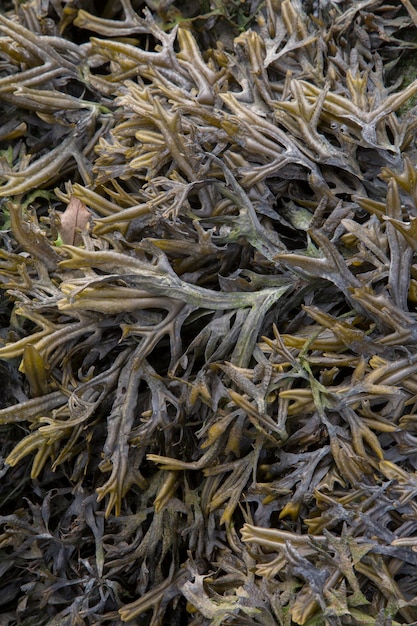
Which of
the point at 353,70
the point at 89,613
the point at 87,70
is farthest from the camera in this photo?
the point at 87,70

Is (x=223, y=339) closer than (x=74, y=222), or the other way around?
(x=223, y=339)

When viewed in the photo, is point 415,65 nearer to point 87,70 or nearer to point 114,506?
point 87,70

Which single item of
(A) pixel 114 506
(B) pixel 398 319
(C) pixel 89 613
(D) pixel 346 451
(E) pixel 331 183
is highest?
(E) pixel 331 183

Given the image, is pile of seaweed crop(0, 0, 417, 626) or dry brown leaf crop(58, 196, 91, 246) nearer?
pile of seaweed crop(0, 0, 417, 626)

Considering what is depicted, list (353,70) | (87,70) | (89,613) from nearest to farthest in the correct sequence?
(89,613)
(353,70)
(87,70)

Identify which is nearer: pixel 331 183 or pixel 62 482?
pixel 331 183

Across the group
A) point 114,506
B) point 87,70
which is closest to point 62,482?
point 114,506

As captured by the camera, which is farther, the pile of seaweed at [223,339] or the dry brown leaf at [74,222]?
the dry brown leaf at [74,222]

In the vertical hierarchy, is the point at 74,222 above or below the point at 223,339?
above
